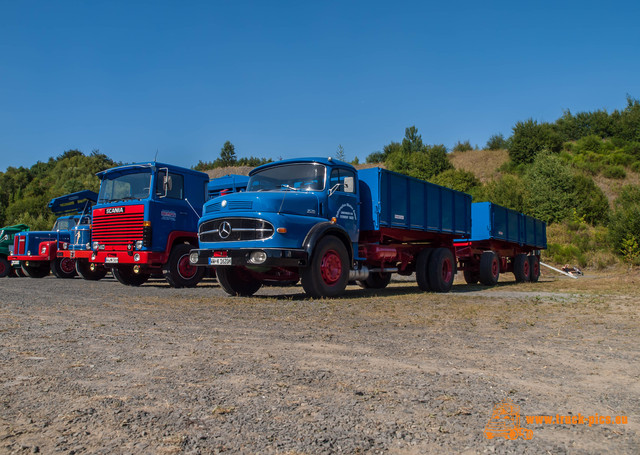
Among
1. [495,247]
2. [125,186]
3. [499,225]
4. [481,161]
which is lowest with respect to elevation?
[495,247]

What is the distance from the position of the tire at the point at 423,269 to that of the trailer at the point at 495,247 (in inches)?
125

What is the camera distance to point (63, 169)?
230ft

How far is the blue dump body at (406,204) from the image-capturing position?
11.0 meters

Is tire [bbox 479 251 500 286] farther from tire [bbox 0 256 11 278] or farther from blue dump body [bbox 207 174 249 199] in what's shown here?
tire [bbox 0 256 11 278]

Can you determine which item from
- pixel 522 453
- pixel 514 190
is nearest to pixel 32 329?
pixel 522 453

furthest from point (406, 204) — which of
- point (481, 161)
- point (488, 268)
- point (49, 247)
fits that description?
point (481, 161)

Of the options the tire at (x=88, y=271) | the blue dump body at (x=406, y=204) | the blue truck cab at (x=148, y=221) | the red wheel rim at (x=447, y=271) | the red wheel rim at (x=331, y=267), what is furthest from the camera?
the tire at (x=88, y=271)

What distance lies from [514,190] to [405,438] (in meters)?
41.2

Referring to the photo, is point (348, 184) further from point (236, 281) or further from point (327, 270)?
point (236, 281)

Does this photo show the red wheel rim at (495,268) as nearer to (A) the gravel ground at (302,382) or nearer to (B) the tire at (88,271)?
(A) the gravel ground at (302,382)

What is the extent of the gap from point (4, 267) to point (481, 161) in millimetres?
61143

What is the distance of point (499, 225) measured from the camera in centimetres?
1697

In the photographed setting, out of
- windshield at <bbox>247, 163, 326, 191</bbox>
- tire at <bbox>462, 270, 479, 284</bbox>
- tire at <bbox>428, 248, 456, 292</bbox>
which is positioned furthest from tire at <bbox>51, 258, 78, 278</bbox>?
tire at <bbox>462, 270, 479, 284</bbox>

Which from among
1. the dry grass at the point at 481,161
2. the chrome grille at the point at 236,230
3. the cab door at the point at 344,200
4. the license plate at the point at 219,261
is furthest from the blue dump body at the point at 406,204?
the dry grass at the point at 481,161
